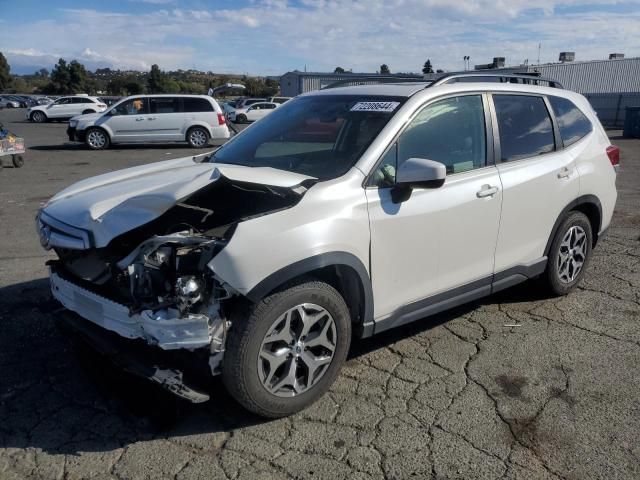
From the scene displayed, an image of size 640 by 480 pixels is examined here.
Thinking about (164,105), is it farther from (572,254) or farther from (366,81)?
(572,254)

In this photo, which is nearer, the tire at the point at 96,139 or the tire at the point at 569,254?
the tire at the point at 569,254

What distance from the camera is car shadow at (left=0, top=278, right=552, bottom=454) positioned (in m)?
3.05

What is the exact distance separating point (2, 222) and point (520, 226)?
276 inches

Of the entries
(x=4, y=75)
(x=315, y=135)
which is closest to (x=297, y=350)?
(x=315, y=135)

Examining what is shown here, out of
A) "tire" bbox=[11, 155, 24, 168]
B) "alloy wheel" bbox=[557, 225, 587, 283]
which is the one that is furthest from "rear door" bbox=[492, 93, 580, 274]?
"tire" bbox=[11, 155, 24, 168]

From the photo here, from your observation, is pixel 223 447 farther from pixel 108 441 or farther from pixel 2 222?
pixel 2 222

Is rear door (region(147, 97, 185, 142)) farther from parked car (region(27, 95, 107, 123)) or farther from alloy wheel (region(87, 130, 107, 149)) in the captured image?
parked car (region(27, 95, 107, 123))

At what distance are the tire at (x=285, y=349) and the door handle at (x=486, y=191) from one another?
135cm

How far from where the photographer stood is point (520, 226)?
4.25 meters

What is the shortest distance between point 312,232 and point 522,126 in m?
2.32

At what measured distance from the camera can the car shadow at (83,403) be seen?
305 cm

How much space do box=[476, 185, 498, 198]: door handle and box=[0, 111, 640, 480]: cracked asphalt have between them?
1.11m

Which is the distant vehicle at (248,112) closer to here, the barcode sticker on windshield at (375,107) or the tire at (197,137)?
the tire at (197,137)

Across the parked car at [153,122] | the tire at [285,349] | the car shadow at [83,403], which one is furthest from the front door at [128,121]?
the tire at [285,349]
